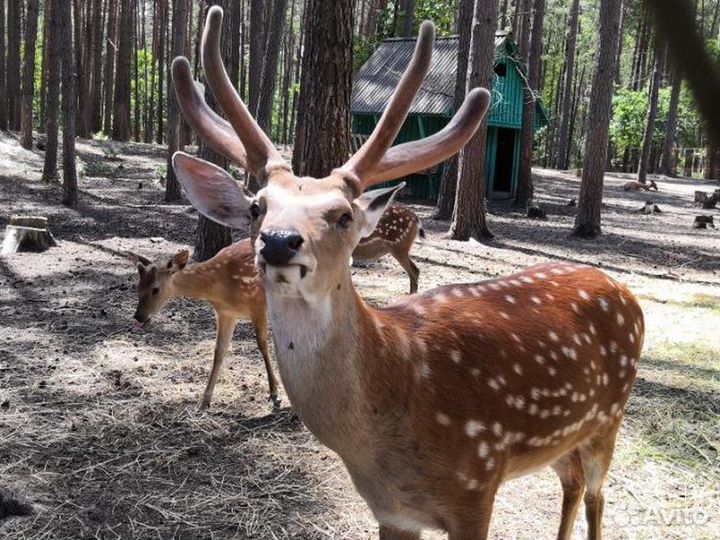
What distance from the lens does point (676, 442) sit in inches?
196

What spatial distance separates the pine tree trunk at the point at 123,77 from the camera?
27.8 metres

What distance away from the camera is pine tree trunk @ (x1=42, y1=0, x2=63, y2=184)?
44.1 ft

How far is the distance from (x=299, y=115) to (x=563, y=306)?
4.87 meters

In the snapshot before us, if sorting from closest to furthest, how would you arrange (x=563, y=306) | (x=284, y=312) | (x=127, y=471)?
(x=284, y=312) → (x=563, y=306) → (x=127, y=471)

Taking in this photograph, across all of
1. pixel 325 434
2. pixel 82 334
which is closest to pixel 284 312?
pixel 325 434

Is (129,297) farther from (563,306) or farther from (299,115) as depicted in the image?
(563,306)

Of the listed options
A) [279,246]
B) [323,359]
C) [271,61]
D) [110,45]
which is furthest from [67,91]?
[110,45]

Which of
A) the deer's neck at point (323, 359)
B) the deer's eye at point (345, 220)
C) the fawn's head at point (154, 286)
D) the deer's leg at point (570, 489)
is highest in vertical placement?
the deer's eye at point (345, 220)

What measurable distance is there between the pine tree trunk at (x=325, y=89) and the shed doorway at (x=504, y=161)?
1541cm

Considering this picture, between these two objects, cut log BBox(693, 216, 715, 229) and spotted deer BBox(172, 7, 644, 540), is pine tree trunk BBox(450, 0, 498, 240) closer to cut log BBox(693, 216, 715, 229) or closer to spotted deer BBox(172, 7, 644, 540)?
cut log BBox(693, 216, 715, 229)

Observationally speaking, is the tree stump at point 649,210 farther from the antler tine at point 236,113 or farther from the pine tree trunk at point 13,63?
the pine tree trunk at point 13,63

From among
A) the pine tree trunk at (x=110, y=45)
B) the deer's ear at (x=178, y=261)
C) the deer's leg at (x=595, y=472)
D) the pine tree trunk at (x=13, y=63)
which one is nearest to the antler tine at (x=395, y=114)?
the deer's leg at (x=595, y=472)

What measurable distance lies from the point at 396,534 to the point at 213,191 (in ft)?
5.04

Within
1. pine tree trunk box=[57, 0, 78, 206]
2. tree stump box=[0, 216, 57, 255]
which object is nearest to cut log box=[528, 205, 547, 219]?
pine tree trunk box=[57, 0, 78, 206]
